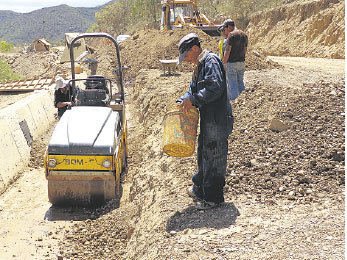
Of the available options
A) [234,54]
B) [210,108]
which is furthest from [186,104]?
[234,54]

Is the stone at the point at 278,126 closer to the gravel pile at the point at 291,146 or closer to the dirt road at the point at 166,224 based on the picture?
the gravel pile at the point at 291,146

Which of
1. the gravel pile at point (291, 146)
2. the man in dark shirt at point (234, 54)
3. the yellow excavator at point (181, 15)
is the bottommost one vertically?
the gravel pile at point (291, 146)

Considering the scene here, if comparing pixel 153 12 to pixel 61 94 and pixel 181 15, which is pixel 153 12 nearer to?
pixel 181 15

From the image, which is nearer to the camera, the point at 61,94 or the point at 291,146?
the point at 291,146

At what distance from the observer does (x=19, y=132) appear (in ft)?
28.4

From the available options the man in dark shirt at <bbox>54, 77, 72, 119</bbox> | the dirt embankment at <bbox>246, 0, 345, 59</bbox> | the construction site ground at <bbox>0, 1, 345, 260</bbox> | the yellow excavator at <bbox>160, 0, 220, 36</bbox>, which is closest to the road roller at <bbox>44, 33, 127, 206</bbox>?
the construction site ground at <bbox>0, 1, 345, 260</bbox>

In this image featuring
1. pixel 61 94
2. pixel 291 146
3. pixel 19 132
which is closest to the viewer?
pixel 291 146

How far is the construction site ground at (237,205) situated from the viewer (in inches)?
139

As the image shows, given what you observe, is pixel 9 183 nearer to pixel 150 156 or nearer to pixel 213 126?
pixel 150 156

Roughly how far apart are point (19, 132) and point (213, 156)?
5948 millimetres

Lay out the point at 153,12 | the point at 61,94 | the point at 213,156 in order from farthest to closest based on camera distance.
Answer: the point at 153,12, the point at 61,94, the point at 213,156

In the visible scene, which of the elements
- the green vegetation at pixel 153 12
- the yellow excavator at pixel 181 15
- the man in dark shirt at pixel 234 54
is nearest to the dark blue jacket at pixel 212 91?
the man in dark shirt at pixel 234 54

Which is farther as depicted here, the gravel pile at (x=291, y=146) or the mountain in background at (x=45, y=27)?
the mountain in background at (x=45, y=27)

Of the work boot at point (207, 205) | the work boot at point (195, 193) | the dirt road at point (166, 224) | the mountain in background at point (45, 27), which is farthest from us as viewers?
the mountain in background at point (45, 27)
